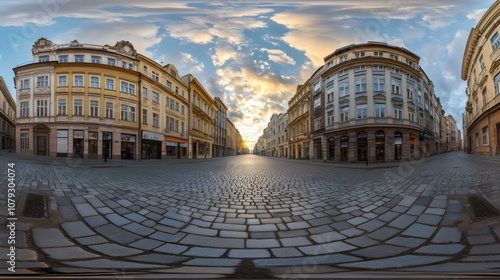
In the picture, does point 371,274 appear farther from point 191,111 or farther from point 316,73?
point 191,111

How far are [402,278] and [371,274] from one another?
0.24 m

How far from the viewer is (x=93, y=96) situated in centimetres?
2184

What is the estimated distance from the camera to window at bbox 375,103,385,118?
21469 millimetres

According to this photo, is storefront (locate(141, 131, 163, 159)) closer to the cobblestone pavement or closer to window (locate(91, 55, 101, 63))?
window (locate(91, 55, 101, 63))

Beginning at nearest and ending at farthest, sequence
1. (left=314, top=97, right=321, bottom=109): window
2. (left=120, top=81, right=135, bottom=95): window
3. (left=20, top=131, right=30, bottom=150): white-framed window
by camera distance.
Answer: (left=20, top=131, right=30, bottom=150): white-framed window, (left=120, top=81, right=135, bottom=95): window, (left=314, top=97, right=321, bottom=109): window

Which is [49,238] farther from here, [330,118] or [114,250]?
[330,118]

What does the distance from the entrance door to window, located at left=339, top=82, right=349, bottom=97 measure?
95.7ft

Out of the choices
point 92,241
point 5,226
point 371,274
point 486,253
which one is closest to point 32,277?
point 92,241

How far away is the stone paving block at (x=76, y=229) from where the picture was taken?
2.84m

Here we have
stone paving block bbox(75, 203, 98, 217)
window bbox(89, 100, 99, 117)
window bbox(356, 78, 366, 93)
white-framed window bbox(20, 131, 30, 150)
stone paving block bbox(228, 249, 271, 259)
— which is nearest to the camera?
stone paving block bbox(228, 249, 271, 259)

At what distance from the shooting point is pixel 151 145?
26.9 metres

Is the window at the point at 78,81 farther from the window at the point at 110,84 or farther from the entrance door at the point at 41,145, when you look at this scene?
the entrance door at the point at 41,145

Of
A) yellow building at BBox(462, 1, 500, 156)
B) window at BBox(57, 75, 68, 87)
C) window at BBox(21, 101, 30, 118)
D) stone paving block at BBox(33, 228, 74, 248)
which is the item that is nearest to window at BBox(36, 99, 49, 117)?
window at BBox(21, 101, 30, 118)

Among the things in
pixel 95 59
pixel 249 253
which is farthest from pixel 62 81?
pixel 249 253
